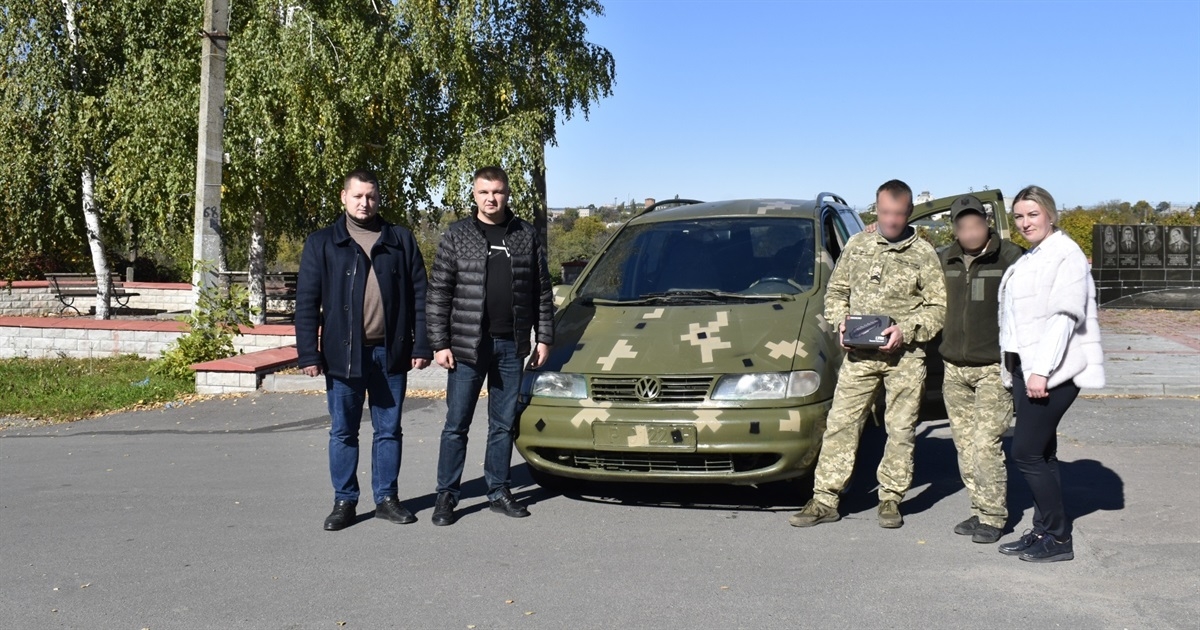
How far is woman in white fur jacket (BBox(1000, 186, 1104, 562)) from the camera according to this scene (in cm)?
491

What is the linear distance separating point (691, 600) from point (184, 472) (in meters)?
4.16

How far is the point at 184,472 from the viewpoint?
24.2 ft

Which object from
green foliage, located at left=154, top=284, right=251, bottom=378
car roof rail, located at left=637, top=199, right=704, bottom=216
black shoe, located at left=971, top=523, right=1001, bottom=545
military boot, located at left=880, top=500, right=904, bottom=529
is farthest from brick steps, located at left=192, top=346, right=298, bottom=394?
black shoe, located at left=971, top=523, right=1001, bottom=545

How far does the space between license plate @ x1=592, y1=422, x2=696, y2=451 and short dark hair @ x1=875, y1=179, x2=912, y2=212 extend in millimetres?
1502

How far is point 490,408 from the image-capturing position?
6.14m

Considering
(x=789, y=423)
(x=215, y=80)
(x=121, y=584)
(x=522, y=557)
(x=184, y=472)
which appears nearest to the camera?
(x=121, y=584)

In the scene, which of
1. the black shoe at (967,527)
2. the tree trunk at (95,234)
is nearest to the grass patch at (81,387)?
the black shoe at (967,527)

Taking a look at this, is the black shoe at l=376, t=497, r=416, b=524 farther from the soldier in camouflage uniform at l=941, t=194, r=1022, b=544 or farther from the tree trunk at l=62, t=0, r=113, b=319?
the tree trunk at l=62, t=0, r=113, b=319

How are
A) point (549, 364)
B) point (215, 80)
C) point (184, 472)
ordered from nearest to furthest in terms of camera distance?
point (549, 364) < point (184, 472) < point (215, 80)

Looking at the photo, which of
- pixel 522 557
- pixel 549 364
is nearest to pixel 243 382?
pixel 549 364

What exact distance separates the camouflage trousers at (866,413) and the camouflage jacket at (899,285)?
0.15 m

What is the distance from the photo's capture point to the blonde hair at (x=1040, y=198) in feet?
16.6

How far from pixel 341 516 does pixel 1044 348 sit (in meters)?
3.48

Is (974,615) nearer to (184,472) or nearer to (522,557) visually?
(522,557)
